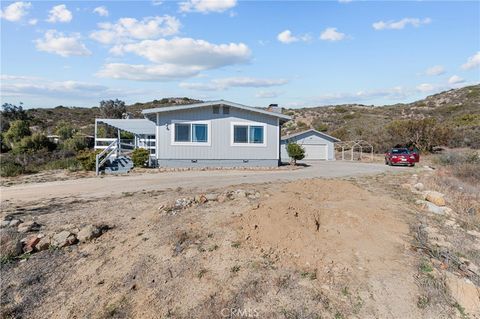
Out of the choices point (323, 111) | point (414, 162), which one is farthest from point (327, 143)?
point (323, 111)

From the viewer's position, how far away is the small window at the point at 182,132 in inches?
776

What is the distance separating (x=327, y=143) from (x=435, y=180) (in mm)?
20462

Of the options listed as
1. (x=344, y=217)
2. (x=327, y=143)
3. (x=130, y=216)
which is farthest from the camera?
(x=327, y=143)

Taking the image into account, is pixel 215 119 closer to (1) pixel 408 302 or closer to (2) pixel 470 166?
(2) pixel 470 166

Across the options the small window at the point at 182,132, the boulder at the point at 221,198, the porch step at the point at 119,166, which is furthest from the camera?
the small window at the point at 182,132

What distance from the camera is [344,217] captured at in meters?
7.05

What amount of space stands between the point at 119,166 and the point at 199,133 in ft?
14.7

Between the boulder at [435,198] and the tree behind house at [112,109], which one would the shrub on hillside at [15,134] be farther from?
the boulder at [435,198]

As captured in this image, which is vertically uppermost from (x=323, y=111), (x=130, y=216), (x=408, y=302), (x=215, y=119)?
(x=323, y=111)

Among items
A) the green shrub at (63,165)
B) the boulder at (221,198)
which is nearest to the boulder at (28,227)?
the boulder at (221,198)

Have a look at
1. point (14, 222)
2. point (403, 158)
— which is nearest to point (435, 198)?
point (14, 222)

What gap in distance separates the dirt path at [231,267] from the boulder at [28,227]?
0.62 ft

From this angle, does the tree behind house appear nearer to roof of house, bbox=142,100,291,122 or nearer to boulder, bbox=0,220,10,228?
roof of house, bbox=142,100,291,122

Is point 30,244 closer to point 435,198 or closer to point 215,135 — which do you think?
point 435,198
